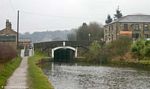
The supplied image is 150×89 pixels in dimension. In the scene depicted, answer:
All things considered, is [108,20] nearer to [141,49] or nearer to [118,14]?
[118,14]

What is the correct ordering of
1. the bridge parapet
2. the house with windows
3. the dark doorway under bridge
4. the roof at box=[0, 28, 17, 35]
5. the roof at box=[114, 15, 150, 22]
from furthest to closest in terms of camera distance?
1. the roof at box=[114, 15, 150, 22]
2. the house with windows
3. the roof at box=[0, 28, 17, 35]
4. the dark doorway under bridge
5. the bridge parapet

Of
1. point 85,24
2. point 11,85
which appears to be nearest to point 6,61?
point 11,85

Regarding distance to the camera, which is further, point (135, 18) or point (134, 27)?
point (135, 18)

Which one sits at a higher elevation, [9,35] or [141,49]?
[9,35]

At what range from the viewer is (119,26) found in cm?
10212

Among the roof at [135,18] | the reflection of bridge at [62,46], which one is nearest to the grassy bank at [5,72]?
the reflection of bridge at [62,46]

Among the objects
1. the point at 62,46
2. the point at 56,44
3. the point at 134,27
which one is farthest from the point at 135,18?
the point at 56,44

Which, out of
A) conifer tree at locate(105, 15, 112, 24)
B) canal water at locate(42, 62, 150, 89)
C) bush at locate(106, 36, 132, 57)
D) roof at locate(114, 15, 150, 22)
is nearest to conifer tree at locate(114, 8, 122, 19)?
conifer tree at locate(105, 15, 112, 24)

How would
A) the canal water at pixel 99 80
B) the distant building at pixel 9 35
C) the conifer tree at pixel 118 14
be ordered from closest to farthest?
Answer: the canal water at pixel 99 80, the distant building at pixel 9 35, the conifer tree at pixel 118 14

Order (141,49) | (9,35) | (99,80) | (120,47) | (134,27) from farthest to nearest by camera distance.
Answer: (134,27), (9,35), (120,47), (141,49), (99,80)

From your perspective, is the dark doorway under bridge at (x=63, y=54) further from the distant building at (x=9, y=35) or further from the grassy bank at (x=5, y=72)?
the grassy bank at (x=5, y=72)

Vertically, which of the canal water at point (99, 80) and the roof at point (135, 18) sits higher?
the roof at point (135, 18)

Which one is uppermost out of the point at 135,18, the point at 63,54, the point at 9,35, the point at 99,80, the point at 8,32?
the point at 135,18

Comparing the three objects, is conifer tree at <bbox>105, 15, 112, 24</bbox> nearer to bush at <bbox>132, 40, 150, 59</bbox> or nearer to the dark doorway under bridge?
the dark doorway under bridge
